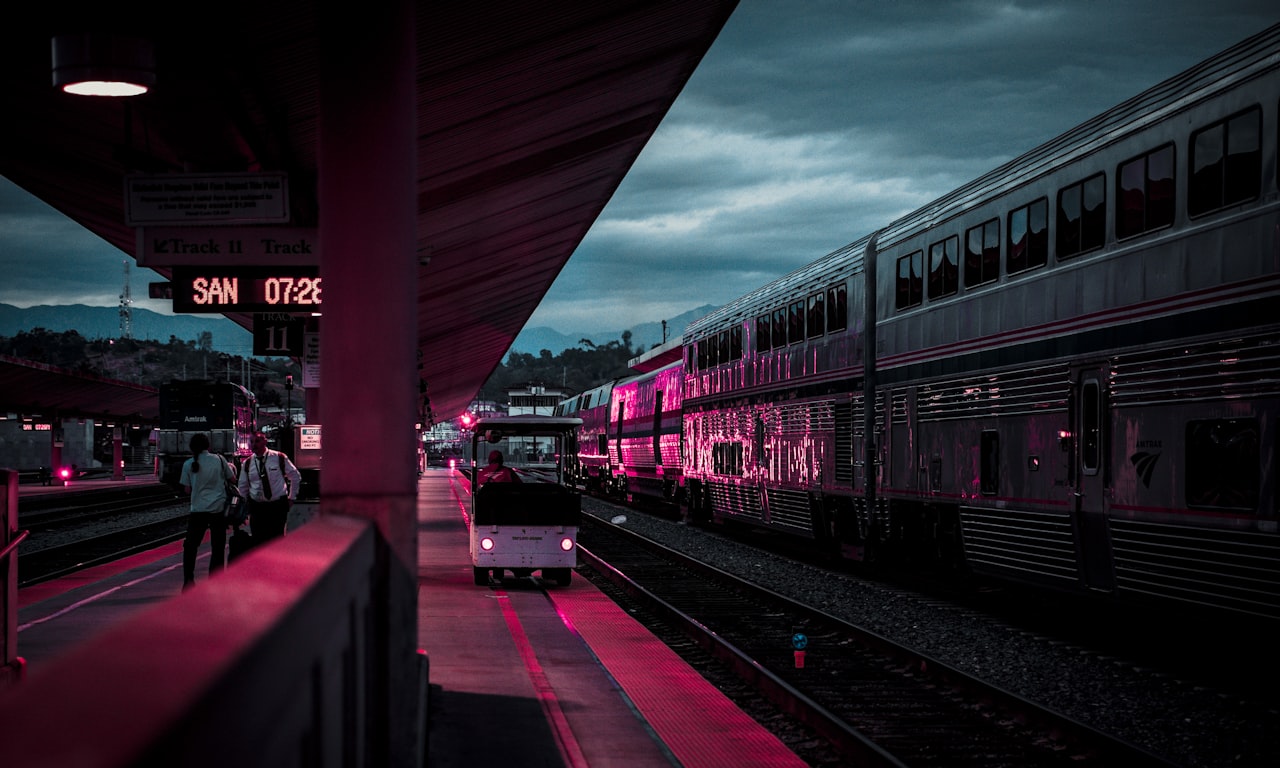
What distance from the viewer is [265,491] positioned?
15.1 metres

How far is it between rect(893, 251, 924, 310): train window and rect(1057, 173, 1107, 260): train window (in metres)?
3.85

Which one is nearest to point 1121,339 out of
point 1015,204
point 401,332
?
point 1015,204

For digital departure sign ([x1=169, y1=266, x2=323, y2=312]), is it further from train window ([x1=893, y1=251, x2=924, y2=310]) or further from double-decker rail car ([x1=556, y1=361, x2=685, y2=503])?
double-decker rail car ([x1=556, y1=361, x2=685, y2=503])

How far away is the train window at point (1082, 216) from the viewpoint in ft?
40.3

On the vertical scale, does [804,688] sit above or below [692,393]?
below

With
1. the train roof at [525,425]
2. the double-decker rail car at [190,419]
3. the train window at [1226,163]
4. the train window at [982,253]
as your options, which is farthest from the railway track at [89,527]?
the train window at [1226,163]

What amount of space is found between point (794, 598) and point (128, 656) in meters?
15.9

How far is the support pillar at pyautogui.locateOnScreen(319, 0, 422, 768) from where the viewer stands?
5824 millimetres

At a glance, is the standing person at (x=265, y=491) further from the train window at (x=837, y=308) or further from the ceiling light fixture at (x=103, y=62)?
the train window at (x=837, y=308)

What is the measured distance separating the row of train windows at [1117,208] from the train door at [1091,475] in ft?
4.42

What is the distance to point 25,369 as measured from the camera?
146 ft

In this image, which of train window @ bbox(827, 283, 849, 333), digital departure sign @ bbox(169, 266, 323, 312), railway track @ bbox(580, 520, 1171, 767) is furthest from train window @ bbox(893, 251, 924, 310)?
digital departure sign @ bbox(169, 266, 323, 312)

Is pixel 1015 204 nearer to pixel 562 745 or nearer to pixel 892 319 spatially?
Answer: pixel 892 319

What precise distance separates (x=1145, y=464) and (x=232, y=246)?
8.86 metres
